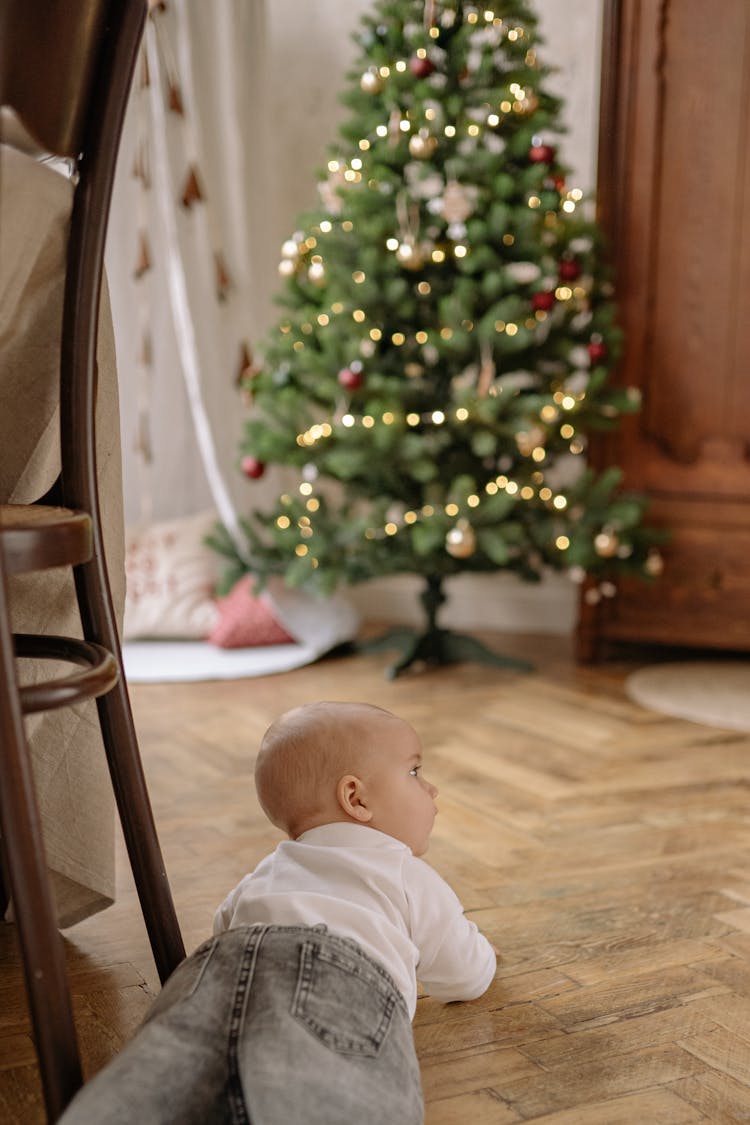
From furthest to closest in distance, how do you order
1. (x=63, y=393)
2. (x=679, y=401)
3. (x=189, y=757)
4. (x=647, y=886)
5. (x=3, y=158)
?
(x=679, y=401) < (x=189, y=757) < (x=647, y=886) < (x=63, y=393) < (x=3, y=158)

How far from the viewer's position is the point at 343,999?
103 cm

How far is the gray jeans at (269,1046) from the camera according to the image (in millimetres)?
916

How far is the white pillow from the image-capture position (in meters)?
3.29

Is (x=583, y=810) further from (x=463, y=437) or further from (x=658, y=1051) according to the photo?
(x=463, y=437)

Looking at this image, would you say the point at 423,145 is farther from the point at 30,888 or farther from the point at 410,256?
the point at 30,888

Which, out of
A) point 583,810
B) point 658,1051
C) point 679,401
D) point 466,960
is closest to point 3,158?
point 466,960

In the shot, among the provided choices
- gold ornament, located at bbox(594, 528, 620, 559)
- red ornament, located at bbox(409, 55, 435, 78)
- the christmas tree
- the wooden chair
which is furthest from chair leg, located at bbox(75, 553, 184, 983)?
red ornament, located at bbox(409, 55, 435, 78)

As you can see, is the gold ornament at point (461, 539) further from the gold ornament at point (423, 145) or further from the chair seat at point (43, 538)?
the chair seat at point (43, 538)

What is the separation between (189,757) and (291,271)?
1.23 m

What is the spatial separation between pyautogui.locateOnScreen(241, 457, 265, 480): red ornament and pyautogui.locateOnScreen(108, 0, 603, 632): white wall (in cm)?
29

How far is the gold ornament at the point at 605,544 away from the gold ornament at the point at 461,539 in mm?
304

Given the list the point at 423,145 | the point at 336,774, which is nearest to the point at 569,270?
the point at 423,145

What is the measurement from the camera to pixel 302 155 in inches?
148

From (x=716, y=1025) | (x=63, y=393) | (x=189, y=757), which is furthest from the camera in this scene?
(x=189, y=757)
